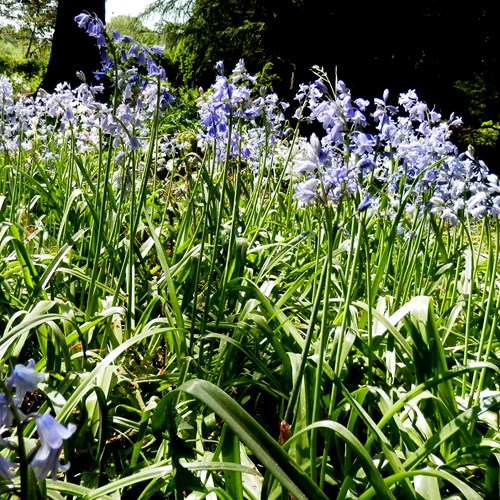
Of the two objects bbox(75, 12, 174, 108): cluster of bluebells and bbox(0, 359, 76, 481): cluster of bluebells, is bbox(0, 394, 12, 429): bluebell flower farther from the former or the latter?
bbox(75, 12, 174, 108): cluster of bluebells

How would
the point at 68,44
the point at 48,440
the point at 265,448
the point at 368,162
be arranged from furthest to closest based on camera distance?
the point at 68,44, the point at 368,162, the point at 265,448, the point at 48,440

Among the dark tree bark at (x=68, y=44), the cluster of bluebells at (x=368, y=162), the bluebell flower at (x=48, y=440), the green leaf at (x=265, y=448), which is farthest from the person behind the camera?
the dark tree bark at (x=68, y=44)

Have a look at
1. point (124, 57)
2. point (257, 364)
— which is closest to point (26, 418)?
point (257, 364)

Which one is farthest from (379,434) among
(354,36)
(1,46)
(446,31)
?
(1,46)

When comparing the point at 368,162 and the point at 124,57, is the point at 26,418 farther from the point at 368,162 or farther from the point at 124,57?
the point at 124,57

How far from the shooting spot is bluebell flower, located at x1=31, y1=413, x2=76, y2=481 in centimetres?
92

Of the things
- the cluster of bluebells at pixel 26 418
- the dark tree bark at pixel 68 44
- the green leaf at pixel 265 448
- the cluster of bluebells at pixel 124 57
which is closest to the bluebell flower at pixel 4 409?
the cluster of bluebells at pixel 26 418

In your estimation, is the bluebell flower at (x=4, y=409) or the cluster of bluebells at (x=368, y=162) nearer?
the bluebell flower at (x=4, y=409)

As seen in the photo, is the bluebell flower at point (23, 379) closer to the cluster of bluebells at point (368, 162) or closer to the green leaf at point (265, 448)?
the green leaf at point (265, 448)

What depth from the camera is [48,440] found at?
920 mm

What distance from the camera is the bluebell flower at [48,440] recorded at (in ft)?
3.01

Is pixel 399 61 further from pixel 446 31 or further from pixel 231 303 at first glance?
pixel 231 303

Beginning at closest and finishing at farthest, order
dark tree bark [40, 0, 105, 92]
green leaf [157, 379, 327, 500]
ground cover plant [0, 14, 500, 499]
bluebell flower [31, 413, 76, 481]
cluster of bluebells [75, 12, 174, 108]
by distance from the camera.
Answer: bluebell flower [31, 413, 76, 481], green leaf [157, 379, 327, 500], ground cover plant [0, 14, 500, 499], cluster of bluebells [75, 12, 174, 108], dark tree bark [40, 0, 105, 92]

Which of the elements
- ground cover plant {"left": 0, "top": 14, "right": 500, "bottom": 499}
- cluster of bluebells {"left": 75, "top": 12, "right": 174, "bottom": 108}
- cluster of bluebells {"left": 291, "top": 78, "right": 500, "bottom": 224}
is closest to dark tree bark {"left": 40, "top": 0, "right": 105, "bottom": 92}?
ground cover plant {"left": 0, "top": 14, "right": 500, "bottom": 499}
